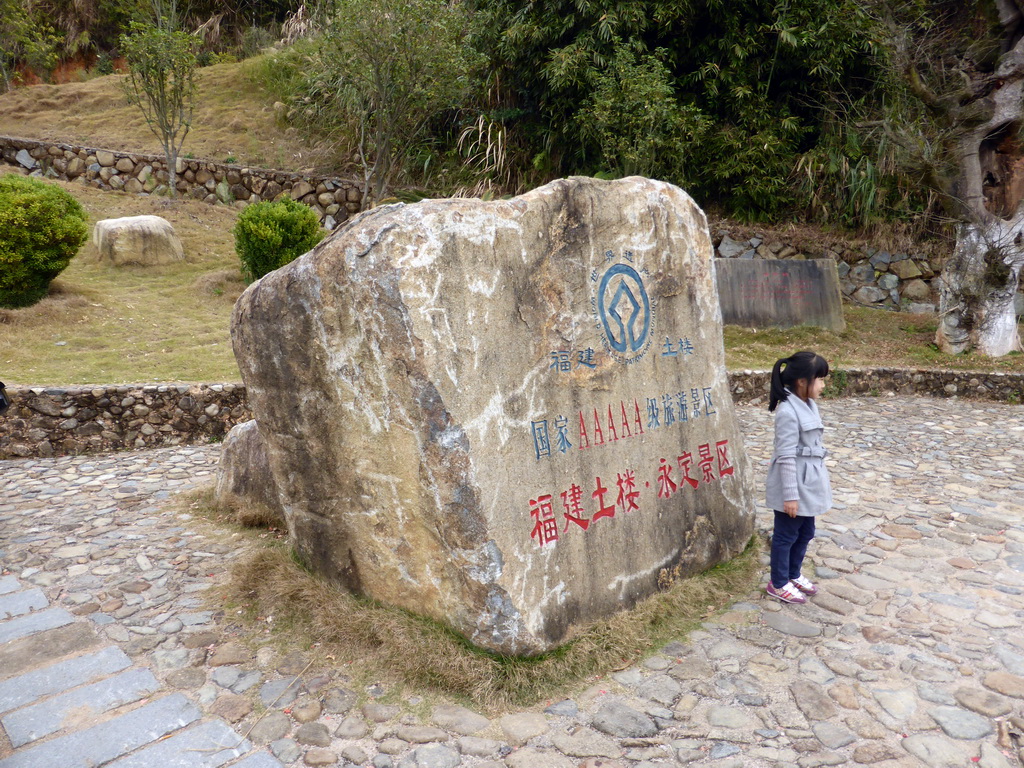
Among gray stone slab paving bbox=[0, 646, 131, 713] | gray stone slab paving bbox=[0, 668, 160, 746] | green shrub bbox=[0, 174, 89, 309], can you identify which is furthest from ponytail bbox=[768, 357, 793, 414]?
green shrub bbox=[0, 174, 89, 309]

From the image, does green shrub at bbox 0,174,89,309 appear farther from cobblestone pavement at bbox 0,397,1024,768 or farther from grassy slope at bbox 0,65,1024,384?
cobblestone pavement at bbox 0,397,1024,768

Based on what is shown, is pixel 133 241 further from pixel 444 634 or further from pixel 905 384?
pixel 905 384

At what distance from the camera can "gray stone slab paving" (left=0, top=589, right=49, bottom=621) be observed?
4.05m

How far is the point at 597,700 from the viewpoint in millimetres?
3293

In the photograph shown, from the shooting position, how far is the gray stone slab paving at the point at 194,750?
2875 mm

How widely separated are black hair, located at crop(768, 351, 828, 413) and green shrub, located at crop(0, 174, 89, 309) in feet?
28.4

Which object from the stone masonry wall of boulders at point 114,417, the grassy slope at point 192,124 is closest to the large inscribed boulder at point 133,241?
the grassy slope at point 192,124

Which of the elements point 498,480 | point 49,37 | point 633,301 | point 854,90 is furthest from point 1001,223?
point 49,37

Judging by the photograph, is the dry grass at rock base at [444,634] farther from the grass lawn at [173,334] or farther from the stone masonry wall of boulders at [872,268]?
the stone masonry wall of boulders at [872,268]

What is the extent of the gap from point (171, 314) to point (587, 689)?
8.31m

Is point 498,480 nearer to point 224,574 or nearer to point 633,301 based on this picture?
point 633,301

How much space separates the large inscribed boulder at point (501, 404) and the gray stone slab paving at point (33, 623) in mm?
1205

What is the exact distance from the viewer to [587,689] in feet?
11.1

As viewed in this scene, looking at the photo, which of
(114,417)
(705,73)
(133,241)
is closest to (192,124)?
(133,241)
